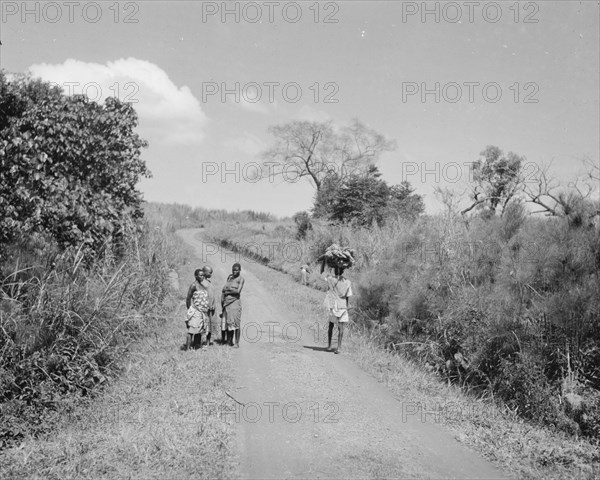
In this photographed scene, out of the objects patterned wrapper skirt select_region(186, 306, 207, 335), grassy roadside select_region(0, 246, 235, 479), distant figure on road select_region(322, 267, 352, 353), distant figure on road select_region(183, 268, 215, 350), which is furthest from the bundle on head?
grassy roadside select_region(0, 246, 235, 479)

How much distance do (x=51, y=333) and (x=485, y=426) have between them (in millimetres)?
6462

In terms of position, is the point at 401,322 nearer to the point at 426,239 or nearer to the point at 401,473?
the point at 426,239

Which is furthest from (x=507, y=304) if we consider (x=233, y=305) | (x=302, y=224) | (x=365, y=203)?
(x=302, y=224)

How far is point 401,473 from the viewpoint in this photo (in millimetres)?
5305

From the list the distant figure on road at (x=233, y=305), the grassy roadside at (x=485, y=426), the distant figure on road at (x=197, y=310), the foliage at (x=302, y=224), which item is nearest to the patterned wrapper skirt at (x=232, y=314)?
the distant figure on road at (x=233, y=305)

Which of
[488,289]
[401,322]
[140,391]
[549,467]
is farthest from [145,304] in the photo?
[549,467]

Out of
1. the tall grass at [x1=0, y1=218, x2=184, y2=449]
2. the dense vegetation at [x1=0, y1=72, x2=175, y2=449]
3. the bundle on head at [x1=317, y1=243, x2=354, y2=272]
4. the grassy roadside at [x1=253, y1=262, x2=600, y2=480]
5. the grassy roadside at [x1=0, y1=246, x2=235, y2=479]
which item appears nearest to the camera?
the grassy roadside at [x1=0, y1=246, x2=235, y2=479]

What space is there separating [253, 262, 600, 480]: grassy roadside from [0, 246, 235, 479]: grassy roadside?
268 cm

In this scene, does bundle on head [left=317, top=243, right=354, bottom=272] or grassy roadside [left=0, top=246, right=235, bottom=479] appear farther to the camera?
bundle on head [left=317, top=243, right=354, bottom=272]

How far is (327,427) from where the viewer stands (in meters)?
6.50

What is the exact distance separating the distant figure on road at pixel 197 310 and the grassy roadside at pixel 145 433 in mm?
859

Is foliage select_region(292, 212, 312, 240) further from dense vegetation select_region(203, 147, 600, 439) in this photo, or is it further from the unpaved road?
the unpaved road

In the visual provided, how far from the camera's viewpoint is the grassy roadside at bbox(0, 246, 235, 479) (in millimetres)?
5383

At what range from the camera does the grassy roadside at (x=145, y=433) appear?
5383mm
